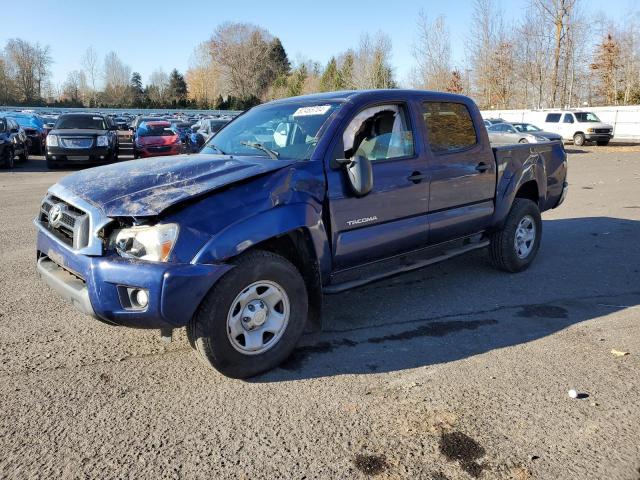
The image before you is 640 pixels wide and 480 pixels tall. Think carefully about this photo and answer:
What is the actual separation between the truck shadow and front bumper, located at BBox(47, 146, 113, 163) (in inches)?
542

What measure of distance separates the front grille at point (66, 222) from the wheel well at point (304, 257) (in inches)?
43.5

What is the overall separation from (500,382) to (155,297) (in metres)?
2.23

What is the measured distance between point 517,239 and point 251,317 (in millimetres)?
3632

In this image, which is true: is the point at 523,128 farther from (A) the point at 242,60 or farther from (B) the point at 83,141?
(A) the point at 242,60

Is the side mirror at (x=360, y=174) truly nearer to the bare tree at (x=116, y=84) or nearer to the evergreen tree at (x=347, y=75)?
the evergreen tree at (x=347, y=75)

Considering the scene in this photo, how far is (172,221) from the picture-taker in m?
3.06

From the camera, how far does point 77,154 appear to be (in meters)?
16.6

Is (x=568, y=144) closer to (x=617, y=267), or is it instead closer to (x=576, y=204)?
(x=576, y=204)

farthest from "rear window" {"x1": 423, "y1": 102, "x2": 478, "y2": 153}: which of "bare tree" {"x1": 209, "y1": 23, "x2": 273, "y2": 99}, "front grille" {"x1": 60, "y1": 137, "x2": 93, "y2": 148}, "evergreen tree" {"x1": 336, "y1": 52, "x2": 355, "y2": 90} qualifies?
"bare tree" {"x1": 209, "y1": 23, "x2": 273, "y2": 99}

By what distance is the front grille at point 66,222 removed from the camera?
3230 mm

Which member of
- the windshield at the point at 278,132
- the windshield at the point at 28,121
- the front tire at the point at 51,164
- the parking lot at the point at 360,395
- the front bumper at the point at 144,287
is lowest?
the parking lot at the point at 360,395

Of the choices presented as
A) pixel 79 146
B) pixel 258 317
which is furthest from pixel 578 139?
pixel 258 317

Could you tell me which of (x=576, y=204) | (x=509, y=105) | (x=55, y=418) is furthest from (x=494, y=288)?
(x=509, y=105)

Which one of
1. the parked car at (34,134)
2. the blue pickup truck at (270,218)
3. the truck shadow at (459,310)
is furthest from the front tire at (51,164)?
the truck shadow at (459,310)
